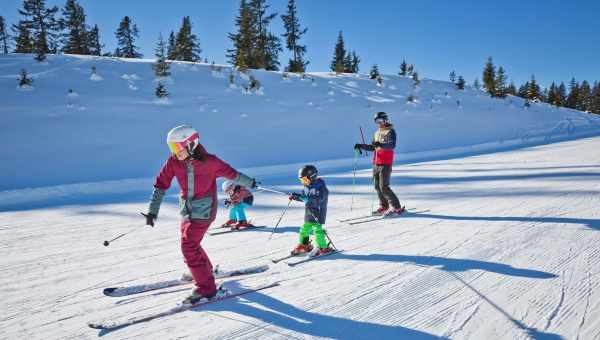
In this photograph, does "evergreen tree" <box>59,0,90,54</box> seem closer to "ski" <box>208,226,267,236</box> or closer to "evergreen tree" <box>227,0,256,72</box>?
"evergreen tree" <box>227,0,256,72</box>

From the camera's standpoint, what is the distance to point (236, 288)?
173 inches

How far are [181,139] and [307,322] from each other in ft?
7.28

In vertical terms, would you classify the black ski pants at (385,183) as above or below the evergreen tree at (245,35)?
below

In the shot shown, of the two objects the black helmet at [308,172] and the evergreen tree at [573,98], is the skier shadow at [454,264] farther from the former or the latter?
the evergreen tree at [573,98]

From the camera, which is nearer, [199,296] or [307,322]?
[307,322]

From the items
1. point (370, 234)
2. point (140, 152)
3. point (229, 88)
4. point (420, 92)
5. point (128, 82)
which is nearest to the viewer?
Answer: point (370, 234)

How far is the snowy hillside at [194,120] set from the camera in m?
12.8

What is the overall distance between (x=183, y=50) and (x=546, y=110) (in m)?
38.2

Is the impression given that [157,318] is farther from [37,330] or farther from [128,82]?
[128,82]

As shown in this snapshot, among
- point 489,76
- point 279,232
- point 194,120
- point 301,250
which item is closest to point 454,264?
point 301,250

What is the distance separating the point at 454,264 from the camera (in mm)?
4832

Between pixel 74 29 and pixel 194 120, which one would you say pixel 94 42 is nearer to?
pixel 74 29

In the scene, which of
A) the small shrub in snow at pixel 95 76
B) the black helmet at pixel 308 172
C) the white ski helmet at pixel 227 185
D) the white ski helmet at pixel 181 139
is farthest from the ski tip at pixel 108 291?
the small shrub in snow at pixel 95 76

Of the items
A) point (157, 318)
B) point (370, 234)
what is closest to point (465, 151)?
point (370, 234)
